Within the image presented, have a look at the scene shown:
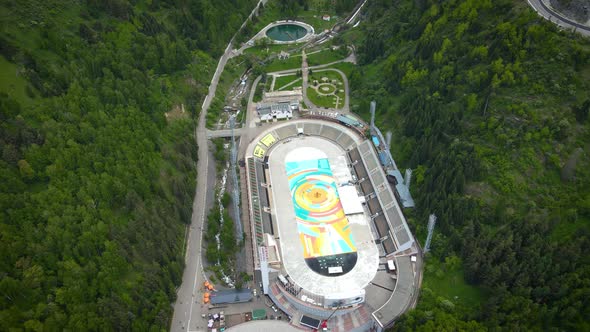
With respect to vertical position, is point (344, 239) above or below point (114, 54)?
below

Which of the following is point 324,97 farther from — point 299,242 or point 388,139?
point 299,242

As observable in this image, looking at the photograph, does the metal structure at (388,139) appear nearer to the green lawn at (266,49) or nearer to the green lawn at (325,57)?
the green lawn at (325,57)

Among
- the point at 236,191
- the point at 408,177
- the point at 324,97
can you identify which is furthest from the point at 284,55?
the point at 408,177

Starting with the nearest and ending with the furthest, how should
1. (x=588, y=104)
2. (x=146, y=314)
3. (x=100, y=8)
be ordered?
(x=146, y=314)
(x=588, y=104)
(x=100, y=8)

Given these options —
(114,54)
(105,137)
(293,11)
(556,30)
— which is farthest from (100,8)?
(556,30)

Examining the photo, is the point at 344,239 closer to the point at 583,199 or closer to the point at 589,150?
the point at 583,199

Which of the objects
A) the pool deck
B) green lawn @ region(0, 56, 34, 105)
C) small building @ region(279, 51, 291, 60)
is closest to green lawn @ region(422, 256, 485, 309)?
the pool deck

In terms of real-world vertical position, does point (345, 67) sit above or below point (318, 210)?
above
